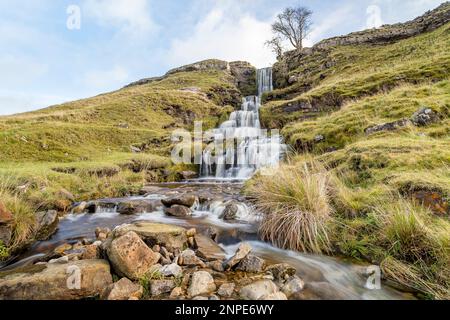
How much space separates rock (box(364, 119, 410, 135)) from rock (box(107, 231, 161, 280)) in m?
8.75

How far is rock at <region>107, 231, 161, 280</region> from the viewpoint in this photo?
11.0ft

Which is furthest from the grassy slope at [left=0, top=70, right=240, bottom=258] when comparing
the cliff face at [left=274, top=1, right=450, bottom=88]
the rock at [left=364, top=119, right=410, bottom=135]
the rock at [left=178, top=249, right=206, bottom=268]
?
the rock at [left=364, top=119, right=410, bottom=135]

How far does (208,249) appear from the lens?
461cm

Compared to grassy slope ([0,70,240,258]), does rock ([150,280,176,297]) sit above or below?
below

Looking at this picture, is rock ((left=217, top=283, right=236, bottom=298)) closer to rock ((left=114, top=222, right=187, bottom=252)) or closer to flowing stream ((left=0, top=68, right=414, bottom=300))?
flowing stream ((left=0, top=68, right=414, bottom=300))

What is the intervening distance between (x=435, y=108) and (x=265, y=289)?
9416 millimetres

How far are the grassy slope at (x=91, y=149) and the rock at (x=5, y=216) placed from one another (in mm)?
250

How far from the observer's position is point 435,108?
8.66 meters

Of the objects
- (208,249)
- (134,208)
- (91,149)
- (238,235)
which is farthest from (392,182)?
(91,149)

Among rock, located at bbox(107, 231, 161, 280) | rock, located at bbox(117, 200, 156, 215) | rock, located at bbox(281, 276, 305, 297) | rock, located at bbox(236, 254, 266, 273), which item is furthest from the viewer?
rock, located at bbox(117, 200, 156, 215)

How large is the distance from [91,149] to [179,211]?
14.8 metres
